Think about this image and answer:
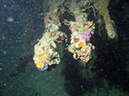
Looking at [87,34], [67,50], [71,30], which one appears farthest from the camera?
[67,50]

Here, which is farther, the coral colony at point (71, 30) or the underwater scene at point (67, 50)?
the coral colony at point (71, 30)

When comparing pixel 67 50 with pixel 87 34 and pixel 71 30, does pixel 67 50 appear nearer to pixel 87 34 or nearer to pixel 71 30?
pixel 71 30

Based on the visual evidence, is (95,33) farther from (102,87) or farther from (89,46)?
(102,87)

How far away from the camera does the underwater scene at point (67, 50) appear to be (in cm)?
239

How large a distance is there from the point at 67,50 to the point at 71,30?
2.44 feet

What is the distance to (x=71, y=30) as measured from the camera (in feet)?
9.15

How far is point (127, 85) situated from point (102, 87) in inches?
27.9

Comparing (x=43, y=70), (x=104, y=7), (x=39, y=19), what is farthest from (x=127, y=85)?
(x=39, y=19)

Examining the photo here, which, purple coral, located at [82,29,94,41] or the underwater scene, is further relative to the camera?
purple coral, located at [82,29,94,41]

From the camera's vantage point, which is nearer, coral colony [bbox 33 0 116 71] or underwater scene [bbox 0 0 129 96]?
underwater scene [bbox 0 0 129 96]

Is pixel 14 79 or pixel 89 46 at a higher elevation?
pixel 89 46

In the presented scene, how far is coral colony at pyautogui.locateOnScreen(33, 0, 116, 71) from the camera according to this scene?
2512 millimetres

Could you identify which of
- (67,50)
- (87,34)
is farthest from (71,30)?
(67,50)

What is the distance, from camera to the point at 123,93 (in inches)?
96.3
